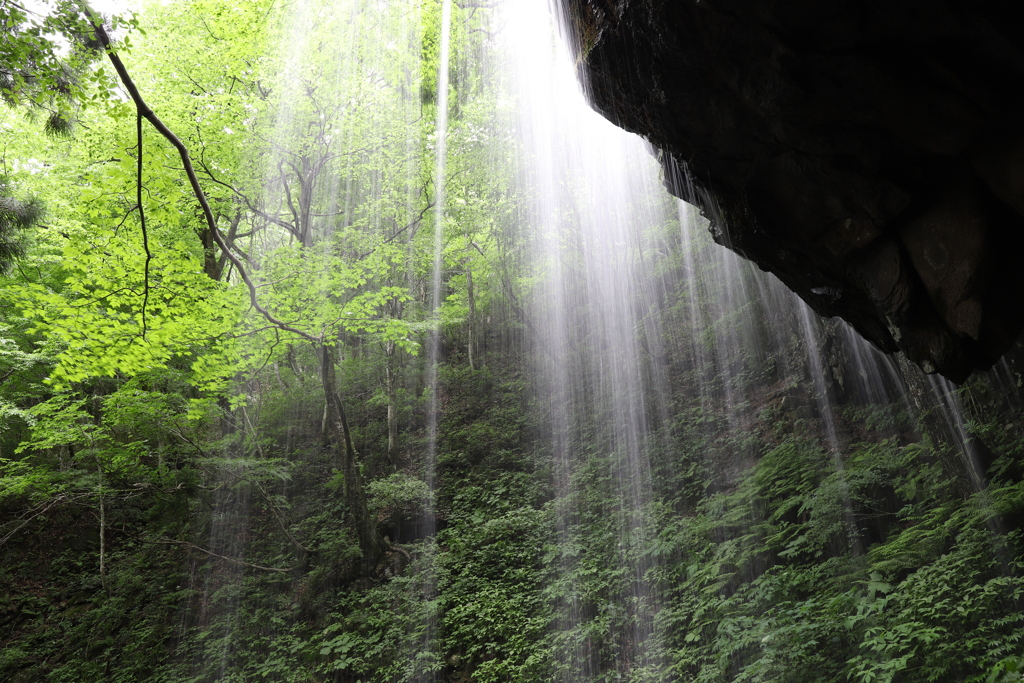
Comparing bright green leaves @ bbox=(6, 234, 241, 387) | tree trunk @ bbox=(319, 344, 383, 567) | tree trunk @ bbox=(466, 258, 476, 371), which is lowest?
tree trunk @ bbox=(319, 344, 383, 567)

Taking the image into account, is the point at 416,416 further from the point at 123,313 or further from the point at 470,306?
the point at 123,313

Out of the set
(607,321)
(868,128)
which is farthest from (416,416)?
(868,128)

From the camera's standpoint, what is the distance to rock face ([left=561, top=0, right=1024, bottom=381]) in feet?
11.2

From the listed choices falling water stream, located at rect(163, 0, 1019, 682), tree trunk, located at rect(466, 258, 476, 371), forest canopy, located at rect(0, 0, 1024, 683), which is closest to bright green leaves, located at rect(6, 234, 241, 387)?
forest canopy, located at rect(0, 0, 1024, 683)

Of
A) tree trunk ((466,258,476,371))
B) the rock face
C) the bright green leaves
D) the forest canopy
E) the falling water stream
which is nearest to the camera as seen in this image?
the rock face

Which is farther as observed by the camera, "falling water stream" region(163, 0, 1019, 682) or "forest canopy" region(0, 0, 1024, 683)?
"falling water stream" region(163, 0, 1019, 682)

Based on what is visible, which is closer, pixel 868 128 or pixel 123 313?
pixel 868 128

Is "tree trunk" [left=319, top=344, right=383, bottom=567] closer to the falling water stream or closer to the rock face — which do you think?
the falling water stream

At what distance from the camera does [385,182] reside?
40.0ft

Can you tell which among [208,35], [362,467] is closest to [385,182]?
[208,35]

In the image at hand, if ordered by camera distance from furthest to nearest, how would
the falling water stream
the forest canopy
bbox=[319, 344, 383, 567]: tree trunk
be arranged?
bbox=[319, 344, 383, 567]: tree trunk, the falling water stream, the forest canopy

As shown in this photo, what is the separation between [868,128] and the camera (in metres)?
3.83

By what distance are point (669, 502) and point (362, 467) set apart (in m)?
7.57

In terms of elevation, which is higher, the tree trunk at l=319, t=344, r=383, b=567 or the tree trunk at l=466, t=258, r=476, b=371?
the tree trunk at l=466, t=258, r=476, b=371
